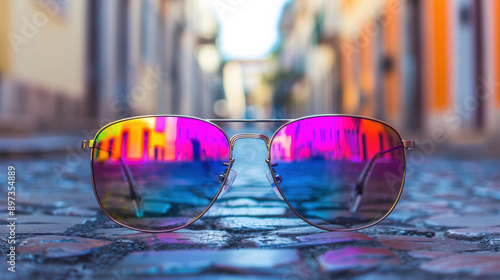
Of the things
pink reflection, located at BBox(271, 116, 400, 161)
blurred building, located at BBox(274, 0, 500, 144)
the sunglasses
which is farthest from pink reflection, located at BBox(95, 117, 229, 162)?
blurred building, located at BBox(274, 0, 500, 144)

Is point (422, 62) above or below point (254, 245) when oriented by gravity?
above

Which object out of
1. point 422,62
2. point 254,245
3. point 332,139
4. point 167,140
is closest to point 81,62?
point 422,62

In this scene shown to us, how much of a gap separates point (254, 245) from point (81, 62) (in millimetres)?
6762

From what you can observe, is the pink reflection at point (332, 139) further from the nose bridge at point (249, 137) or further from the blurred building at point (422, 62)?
the blurred building at point (422, 62)

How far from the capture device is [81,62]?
23.3ft

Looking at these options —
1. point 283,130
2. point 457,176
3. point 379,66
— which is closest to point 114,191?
point 283,130

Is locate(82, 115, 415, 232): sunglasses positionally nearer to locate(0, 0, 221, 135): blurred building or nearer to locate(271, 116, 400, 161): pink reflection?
locate(271, 116, 400, 161): pink reflection

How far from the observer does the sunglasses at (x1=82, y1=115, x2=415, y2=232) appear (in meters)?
1.27

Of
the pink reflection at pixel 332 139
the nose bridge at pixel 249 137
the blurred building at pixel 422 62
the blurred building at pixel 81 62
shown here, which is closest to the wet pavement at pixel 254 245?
the nose bridge at pixel 249 137

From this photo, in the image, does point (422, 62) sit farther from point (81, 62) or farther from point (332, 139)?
point (332, 139)

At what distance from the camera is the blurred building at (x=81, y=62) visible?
5.20 meters

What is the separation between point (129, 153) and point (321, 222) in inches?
22.7

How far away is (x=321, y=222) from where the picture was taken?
1.24 m

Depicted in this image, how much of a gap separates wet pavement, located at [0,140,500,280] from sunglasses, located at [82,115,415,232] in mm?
67
